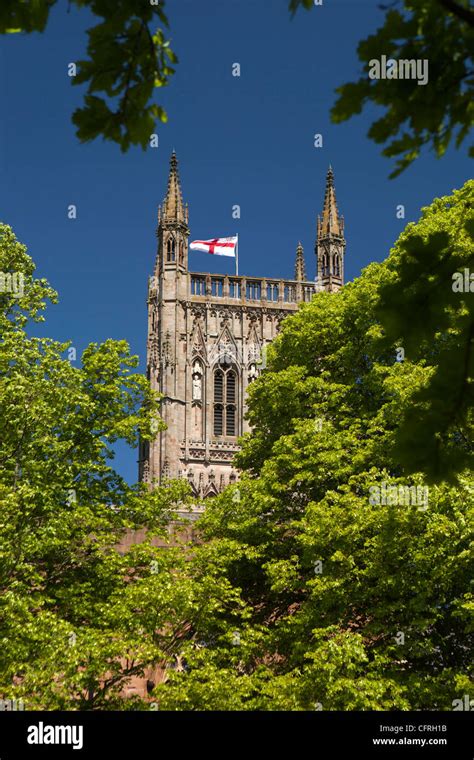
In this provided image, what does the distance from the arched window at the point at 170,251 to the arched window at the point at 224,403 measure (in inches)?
389

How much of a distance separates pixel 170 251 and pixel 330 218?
13994 millimetres

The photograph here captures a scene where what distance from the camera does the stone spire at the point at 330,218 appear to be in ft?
249

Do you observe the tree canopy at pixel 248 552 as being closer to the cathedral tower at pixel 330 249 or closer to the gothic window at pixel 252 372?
the gothic window at pixel 252 372

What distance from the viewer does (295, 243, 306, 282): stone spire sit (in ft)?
253

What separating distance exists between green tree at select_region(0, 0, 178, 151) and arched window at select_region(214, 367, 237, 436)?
66737 mm

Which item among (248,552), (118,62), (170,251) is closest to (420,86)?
(118,62)

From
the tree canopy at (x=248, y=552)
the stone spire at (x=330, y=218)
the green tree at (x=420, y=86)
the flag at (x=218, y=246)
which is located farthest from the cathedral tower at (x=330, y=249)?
the green tree at (x=420, y=86)

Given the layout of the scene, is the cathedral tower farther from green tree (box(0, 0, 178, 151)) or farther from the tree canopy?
green tree (box(0, 0, 178, 151))

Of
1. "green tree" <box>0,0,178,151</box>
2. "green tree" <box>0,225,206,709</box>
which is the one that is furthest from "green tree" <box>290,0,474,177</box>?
"green tree" <box>0,225,206,709</box>

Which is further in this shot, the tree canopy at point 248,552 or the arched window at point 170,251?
the arched window at point 170,251

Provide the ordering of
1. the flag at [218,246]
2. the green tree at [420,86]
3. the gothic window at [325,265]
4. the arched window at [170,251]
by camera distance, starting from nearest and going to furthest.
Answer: the green tree at [420,86]
the flag at [218,246]
the arched window at [170,251]
the gothic window at [325,265]

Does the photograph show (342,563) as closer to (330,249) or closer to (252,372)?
(252,372)

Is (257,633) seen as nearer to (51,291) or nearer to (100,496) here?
(100,496)
